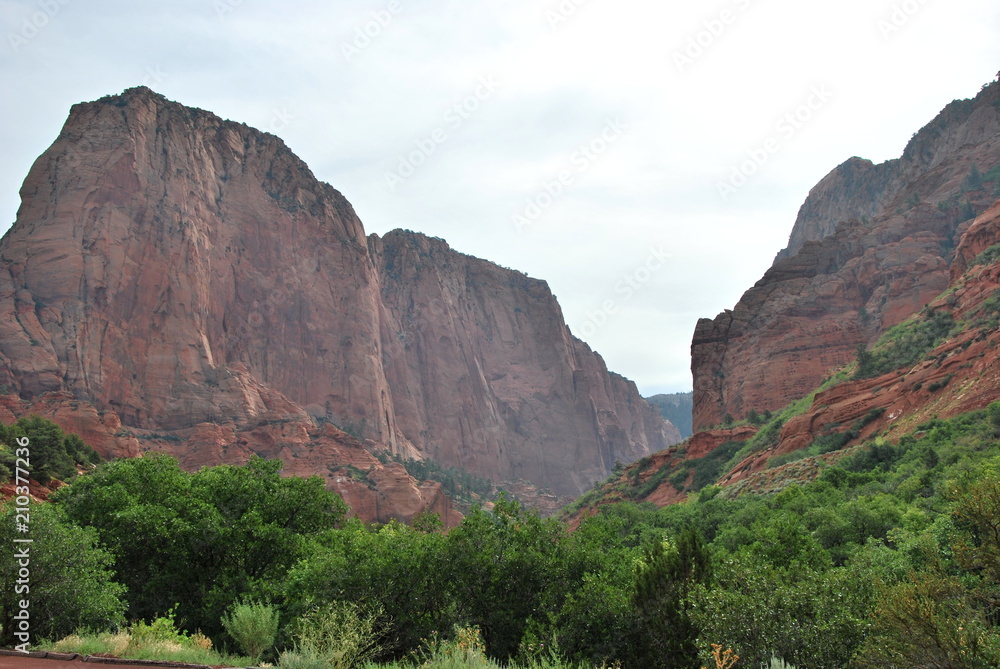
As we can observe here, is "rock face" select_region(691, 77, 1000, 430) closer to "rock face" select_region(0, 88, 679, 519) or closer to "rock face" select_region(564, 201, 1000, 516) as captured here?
"rock face" select_region(564, 201, 1000, 516)

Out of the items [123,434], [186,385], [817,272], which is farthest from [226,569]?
[817,272]

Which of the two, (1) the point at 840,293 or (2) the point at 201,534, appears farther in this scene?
(1) the point at 840,293

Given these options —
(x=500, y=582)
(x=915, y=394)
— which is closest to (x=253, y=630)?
(x=500, y=582)

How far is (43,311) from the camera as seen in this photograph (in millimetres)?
67938

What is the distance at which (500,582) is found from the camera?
14242mm

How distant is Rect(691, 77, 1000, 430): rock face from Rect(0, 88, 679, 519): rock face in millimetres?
36895

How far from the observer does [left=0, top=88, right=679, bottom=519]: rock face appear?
6794cm

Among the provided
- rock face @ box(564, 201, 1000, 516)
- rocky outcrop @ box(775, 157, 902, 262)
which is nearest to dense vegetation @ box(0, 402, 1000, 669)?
rock face @ box(564, 201, 1000, 516)

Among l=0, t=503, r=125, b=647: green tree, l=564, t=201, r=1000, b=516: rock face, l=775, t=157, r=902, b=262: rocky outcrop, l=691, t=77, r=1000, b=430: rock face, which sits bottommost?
l=0, t=503, r=125, b=647: green tree

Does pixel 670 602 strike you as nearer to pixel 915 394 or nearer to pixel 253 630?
pixel 253 630

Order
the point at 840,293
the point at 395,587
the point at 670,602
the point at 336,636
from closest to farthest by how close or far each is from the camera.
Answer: the point at 336,636, the point at 670,602, the point at 395,587, the point at 840,293

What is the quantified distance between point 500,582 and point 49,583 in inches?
336
